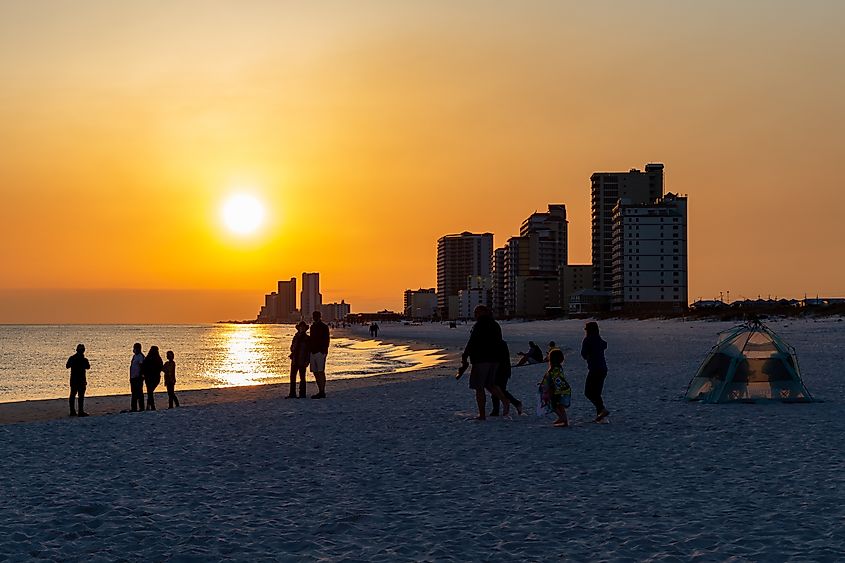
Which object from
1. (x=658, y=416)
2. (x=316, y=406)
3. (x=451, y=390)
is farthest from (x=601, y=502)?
(x=451, y=390)

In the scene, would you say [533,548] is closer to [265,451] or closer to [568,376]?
[265,451]

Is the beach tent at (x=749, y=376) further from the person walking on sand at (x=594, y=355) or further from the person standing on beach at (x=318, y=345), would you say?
the person standing on beach at (x=318, y=345)

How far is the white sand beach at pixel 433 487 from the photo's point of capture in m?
7.02

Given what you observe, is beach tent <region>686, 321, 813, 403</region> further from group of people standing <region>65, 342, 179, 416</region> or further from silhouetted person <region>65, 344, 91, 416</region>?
silhouetted person <region>65, 344, 91, 416</region>

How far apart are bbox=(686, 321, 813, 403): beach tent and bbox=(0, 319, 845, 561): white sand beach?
811 mm

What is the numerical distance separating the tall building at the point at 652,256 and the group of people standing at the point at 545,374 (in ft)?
534

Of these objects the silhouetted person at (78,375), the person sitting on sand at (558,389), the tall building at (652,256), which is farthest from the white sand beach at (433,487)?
the tall building at (652,256)

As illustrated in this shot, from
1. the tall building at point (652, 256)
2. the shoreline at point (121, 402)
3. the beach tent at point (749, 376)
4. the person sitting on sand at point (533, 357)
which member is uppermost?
the tall building at point (652, 256)

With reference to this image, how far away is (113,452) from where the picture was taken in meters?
12.8

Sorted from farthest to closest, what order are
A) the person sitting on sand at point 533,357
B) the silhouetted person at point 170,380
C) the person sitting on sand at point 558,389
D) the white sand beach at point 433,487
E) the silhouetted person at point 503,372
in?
the person sitting on sand at point 533,357, the silhouetted person at point 170,380, the silhouetted person at point 503,372, the person sitting on sand at point 558,389, the white sand beach at point 433,487

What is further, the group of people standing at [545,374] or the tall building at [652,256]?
the tall building at [652,256]

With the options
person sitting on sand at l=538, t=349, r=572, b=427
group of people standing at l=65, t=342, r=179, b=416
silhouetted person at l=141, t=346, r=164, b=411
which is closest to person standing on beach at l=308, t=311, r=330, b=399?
group of people standing at l=65, t=342, r=179, b=416

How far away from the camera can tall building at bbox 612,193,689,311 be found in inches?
6816

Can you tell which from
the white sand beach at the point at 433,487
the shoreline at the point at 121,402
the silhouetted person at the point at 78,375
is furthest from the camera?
the shoreline at the point at 121,402
